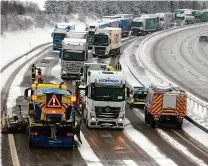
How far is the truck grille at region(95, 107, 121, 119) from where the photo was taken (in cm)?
2967

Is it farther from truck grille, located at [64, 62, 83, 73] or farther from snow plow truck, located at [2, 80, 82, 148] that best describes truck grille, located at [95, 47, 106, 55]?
snow plow truck, located at [2, 80, 82, 148]

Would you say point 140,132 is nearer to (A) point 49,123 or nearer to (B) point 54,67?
(A) point 49,123

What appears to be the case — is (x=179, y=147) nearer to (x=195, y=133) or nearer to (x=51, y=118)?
(x=195, y=133)

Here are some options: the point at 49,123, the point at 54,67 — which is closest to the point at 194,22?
the point at 54,67

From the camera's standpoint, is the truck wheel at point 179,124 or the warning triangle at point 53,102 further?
the truck wheel at point 179,124

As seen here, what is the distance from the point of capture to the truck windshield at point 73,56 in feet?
166

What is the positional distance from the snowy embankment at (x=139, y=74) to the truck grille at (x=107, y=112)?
4.18 m

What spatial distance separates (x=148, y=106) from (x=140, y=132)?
2342mm

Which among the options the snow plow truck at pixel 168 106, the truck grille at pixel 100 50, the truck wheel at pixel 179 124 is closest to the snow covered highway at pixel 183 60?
the truck grille at pixel 100 50

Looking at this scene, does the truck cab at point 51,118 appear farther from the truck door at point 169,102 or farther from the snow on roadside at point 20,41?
the snow on roadside at point 20,41

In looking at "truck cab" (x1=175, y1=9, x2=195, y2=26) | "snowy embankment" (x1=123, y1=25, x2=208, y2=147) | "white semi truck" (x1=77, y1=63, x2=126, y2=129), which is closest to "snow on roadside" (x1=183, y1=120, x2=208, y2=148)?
"snowy embankment" (x1=123, y1=25, x2=208, y2=147)

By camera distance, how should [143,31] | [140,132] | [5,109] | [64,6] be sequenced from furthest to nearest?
[64,6]
[143,31]
[5,109]
[140,132]

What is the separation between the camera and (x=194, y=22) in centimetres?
13212

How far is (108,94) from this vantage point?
29750mm
